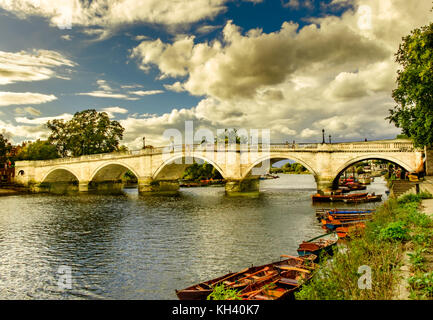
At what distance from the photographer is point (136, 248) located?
57.2ft

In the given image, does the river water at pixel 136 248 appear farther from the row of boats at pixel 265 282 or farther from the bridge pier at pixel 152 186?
the bridge pier at pixel 152 186

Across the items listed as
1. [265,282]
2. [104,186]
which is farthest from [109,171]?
[265,282]

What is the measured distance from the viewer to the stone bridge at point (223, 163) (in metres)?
37.7

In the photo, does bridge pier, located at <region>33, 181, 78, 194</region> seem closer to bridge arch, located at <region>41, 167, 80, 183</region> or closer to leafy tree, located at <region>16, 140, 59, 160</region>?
bridge arch, located at <region>41, 167, 80, 183</region>

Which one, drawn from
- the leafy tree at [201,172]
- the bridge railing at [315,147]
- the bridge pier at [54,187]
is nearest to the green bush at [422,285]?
the bridge railing at [315,147]

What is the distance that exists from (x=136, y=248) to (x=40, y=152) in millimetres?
76553

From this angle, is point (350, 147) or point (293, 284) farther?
point (350, 147)

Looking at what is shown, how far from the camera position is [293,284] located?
9297mm

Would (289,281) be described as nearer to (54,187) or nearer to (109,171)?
(109,171)

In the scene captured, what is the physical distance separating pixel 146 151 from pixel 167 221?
96.1ft

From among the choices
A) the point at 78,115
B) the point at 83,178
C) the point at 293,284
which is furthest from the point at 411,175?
the point at 78,115

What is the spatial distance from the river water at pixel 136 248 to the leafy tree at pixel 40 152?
57.4m

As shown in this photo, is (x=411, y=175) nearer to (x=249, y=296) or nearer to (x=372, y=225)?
(x=372, y=225)

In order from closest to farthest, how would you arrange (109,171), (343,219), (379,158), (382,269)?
(382,269) < (343,219) < (379,158) < (109,171)
